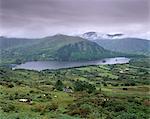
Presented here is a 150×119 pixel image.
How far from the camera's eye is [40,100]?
54.2 m

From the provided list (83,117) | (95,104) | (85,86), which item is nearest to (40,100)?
(95,104)

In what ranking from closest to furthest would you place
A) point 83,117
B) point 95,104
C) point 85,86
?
point 83,117 → point 95,104 → point 85,86

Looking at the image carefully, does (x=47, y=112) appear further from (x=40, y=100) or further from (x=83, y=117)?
(x=40, y=100)

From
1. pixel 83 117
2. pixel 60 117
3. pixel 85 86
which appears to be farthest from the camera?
pixel 85 86

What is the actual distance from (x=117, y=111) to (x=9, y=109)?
13.8 meters

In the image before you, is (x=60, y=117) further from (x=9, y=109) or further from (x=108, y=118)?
(x=9, y=109)

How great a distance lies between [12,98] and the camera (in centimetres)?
5384

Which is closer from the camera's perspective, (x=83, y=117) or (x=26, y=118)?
(x=26, y=118)

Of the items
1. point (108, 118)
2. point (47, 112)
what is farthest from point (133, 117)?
point (47, 112)

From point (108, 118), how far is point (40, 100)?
20.8 m

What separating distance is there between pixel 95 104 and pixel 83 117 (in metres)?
10.4

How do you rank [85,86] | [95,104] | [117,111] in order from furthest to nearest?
[85,86], [95,104], [117,111]

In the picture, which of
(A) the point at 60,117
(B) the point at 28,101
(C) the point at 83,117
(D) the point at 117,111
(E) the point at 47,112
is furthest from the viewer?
(B) the point at 28,101

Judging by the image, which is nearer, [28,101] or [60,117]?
[60,117]
